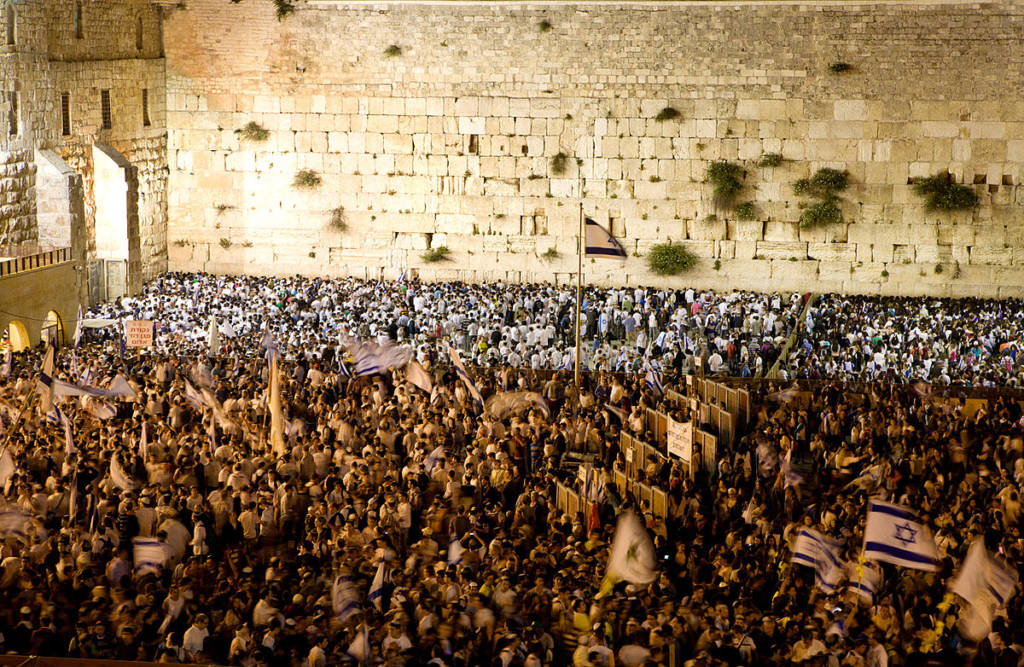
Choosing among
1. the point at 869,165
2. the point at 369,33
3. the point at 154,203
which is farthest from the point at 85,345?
the point at 869,165

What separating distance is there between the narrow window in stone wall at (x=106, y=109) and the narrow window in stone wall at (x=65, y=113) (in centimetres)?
100

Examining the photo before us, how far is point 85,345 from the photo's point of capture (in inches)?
779

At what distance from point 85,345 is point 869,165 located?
1383cm

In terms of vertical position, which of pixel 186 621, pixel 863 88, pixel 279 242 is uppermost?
pixel 863 88

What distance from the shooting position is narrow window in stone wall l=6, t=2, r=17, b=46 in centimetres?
2124

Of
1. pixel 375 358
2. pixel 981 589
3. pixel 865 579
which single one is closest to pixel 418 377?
pixel 375 358

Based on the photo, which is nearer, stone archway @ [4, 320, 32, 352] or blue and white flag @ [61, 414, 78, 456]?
blue and white flag @ [61, 414, 78, 456]

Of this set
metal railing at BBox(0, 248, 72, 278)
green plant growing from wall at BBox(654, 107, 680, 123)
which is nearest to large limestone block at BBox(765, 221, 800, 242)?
green plant growing from wall at BBox(654, 107, 680, 123)

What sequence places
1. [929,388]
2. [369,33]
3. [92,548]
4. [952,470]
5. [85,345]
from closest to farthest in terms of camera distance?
[92,548]
[952,470]
[929,388]
[85,345]
[369,33]

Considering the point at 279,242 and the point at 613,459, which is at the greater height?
the point at 279,242

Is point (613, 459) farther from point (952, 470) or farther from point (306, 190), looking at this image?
point (306, 190)

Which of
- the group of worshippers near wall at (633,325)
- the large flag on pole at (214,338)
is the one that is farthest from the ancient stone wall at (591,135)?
the large flag on pole at (214,338)

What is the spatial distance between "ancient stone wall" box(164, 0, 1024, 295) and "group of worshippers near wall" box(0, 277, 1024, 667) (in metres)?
8.63

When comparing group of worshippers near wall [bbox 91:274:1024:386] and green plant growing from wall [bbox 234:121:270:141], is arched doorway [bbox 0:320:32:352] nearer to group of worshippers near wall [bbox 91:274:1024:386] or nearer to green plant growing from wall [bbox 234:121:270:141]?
group of worshippers near wall [bbox 91:274:1024:386]
